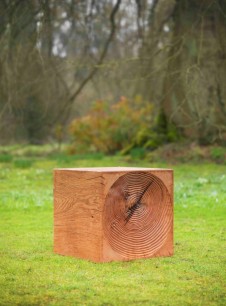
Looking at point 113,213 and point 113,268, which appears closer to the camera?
point 113,268

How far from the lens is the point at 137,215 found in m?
7.04

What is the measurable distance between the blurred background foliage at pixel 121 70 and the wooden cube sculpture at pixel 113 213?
5793 mm

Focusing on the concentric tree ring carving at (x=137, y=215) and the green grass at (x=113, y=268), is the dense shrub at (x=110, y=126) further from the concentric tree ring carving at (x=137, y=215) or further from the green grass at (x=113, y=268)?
the concentric tree ring carving at (x=137, y=215)

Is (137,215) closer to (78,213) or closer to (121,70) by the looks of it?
(78,213)

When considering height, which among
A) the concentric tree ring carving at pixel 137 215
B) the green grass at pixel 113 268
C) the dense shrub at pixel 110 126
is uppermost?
the concentric tree ring carving at pixel 137 215

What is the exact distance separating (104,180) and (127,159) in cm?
1364

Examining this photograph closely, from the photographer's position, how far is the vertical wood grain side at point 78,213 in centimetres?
676

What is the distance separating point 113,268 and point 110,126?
1741cm

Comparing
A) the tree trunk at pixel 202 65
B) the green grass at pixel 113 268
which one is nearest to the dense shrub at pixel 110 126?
the tree trunk at pixel 202 65

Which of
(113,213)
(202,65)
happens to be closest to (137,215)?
(113,213)

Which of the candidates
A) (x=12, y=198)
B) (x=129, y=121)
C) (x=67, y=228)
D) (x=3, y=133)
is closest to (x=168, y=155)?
(x=129, y=121)

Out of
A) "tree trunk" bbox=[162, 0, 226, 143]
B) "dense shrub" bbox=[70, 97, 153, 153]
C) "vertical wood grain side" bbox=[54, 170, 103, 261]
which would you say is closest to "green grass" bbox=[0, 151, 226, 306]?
"vertical wood grain side" bbox=[54, 170, 103, 261]

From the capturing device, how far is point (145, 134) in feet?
71.2

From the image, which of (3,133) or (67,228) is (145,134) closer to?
(3,133)
